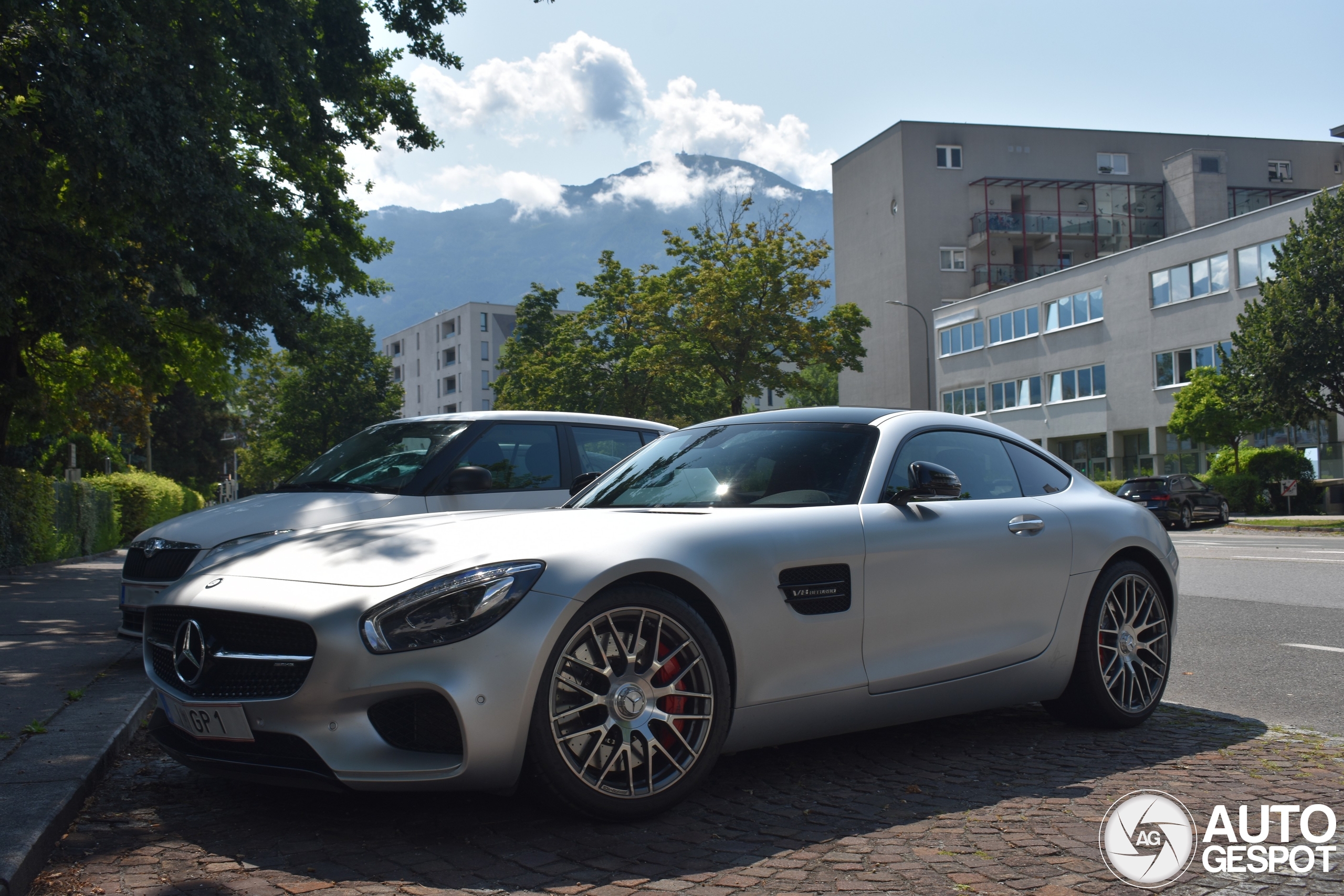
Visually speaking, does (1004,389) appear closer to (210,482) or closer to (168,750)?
(210,482)

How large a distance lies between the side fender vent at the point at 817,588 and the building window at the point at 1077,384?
5039cm

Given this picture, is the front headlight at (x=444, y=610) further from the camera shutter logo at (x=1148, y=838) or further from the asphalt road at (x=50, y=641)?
the asphalt road at (x=50, y=641)

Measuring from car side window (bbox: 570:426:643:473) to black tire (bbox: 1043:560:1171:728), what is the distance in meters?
3.74

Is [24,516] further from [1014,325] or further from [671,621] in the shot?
[1014,325]

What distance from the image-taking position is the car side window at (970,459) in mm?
5195

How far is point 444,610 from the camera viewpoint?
11.9ft

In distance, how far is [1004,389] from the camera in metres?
58.3

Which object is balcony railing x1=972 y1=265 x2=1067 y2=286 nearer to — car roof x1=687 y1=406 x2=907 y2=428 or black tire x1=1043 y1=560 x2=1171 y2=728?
black tire x1=1043 y1=560 x2=1171 y2=728

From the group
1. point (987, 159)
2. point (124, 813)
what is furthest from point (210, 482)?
point (124, 813)

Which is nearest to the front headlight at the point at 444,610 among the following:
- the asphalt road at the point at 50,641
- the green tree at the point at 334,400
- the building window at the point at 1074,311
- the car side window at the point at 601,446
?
the asphalt road at the point at 50,641

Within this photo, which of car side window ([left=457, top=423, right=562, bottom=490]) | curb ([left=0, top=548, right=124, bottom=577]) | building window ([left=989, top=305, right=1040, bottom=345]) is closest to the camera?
car side window ([left=457, top=423, right=562, bottom=490])

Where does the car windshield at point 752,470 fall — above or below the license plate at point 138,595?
→ above

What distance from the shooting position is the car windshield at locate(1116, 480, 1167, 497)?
31984 mm

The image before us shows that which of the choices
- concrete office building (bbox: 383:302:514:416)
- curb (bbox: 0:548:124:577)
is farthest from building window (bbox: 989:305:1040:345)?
concrete office building (bbox: 383:302:514:416)
